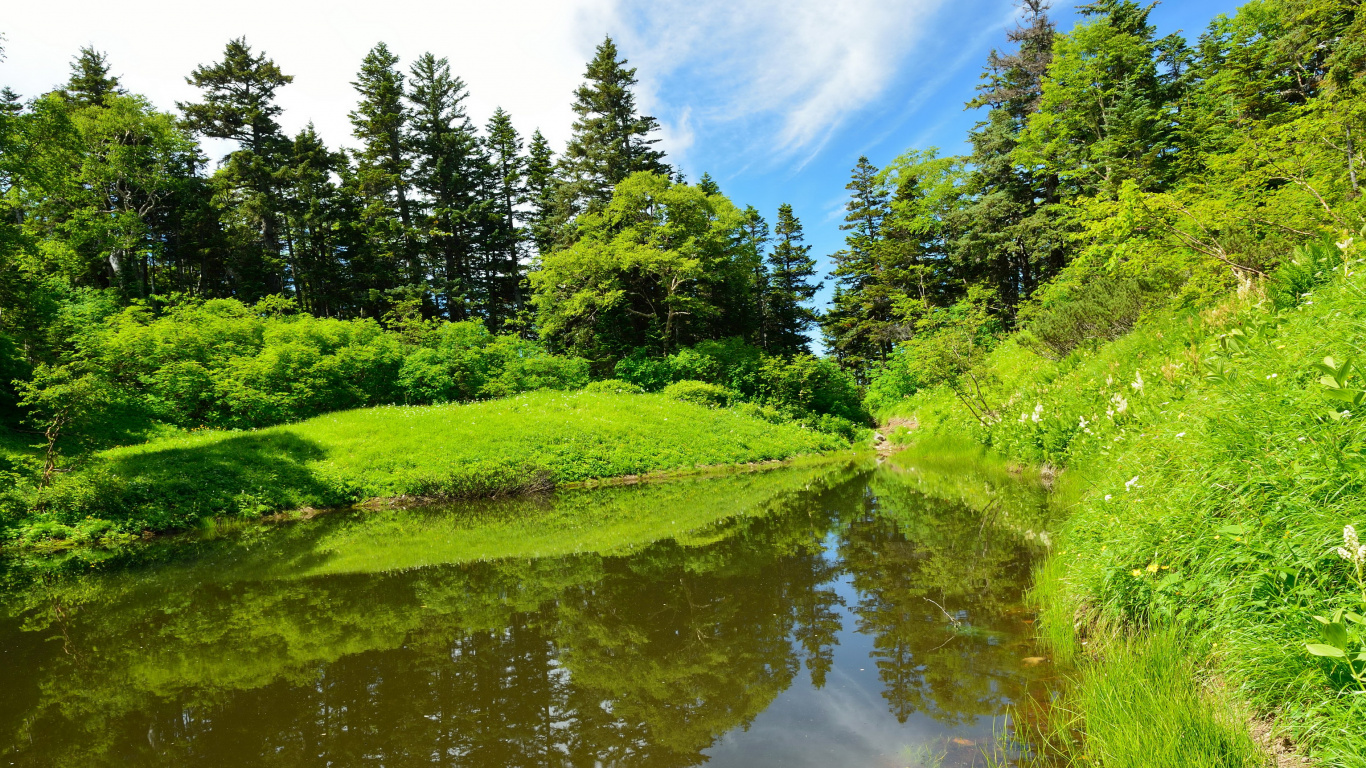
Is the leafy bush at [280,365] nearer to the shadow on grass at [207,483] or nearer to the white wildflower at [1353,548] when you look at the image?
the shadow on grass at [207,483]

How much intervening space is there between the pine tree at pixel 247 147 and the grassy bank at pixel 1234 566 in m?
40.1

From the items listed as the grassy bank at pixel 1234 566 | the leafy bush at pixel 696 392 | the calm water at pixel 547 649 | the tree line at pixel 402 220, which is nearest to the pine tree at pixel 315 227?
the tree line at pixel 402 220

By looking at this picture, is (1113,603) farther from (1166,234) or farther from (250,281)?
(250,281)

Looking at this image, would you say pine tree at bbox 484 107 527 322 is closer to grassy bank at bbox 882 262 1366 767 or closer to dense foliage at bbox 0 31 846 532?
dense foliage at bbox 0 31 846 532

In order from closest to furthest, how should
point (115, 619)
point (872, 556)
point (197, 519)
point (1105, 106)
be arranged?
point (115, 619) → point (872, 556) → point (197, 519) → point (1105, 106)

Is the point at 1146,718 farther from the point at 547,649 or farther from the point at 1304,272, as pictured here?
the point at 1304,272

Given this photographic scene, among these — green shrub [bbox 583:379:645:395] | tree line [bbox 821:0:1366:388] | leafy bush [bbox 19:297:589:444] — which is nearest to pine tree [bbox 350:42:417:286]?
leafy bush [bbox 19:297:589:444]

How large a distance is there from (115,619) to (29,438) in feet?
41.1

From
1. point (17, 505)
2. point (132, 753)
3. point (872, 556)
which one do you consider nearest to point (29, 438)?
point (17, 505)

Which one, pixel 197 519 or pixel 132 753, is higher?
pixel 197 519

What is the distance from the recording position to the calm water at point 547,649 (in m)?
3.84

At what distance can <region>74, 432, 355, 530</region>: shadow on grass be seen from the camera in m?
12.0

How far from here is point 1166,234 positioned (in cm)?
1003

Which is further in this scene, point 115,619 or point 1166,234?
point 1166,234
